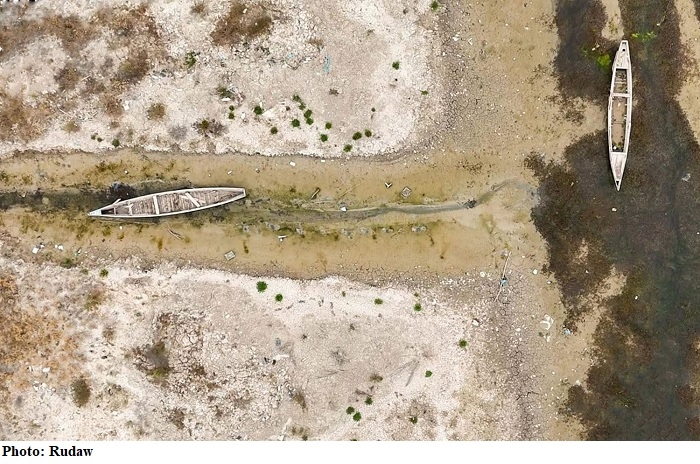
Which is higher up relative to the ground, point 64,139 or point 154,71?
point 154,71

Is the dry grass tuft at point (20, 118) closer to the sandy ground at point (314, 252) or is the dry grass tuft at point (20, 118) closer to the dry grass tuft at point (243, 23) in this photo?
the sandy ground at point (314, 252)

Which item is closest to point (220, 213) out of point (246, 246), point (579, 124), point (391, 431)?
point (246, 246)

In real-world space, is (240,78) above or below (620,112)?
above

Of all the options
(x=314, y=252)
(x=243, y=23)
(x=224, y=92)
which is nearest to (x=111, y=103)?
(x=224, y=92)

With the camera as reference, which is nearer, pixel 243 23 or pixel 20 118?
pixel 243 23

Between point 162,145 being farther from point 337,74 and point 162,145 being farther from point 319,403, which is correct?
point 319,403

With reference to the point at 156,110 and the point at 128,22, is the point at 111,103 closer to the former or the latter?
the point at 156,110
